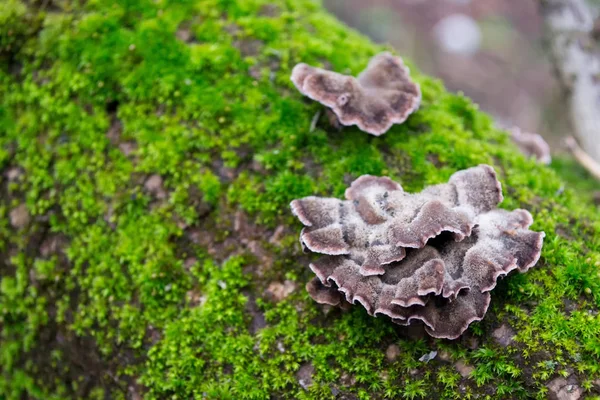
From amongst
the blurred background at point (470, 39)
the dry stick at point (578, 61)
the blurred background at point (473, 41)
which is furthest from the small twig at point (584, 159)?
the blurred background at point (470, 39)

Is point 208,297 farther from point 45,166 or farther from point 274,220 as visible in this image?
point 45,166

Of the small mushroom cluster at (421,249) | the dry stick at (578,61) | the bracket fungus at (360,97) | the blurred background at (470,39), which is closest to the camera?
the small mushroom cluster at (421,249)

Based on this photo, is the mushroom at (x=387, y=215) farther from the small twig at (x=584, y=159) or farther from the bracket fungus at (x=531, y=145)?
the small twig at (x=584, y=159)

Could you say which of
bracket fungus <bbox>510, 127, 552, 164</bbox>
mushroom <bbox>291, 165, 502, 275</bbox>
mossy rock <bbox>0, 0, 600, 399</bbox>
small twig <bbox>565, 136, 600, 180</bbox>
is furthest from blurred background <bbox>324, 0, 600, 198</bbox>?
mushroom <bbox>291, 165, 502, 275</bbox>

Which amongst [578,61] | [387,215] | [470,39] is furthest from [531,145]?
[470,39]

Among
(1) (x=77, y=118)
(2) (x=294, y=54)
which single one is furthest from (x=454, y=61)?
(1) (x=77, y=118)

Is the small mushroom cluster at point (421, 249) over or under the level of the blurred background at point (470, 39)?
over

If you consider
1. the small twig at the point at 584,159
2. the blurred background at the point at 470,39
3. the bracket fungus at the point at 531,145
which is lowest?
the blurred background at the point at 470,39
